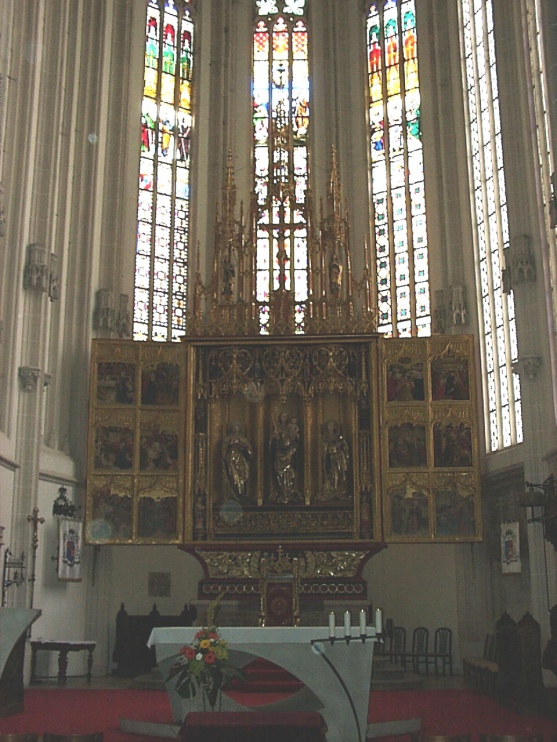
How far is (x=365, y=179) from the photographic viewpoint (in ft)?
83.5

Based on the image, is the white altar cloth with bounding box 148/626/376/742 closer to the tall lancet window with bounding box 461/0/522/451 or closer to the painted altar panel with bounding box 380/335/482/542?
the painted altar panel with bounding box 380/335/482/542

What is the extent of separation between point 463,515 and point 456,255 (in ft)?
23.2

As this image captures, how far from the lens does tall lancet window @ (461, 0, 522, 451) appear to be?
68.1ft

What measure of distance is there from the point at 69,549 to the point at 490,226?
11.8m

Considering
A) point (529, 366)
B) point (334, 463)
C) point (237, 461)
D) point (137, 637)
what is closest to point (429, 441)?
point (334, 463)

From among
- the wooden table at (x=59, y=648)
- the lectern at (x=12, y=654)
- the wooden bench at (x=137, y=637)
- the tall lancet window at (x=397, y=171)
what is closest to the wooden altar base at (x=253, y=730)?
the lectern at (x=12, y=654)

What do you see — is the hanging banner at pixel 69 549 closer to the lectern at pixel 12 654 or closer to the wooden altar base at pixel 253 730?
the lectern at pixel 12 654

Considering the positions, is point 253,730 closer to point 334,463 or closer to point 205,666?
point 205,666

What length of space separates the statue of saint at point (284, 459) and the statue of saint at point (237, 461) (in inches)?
22.0

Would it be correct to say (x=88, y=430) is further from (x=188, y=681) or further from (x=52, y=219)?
(x=188, y=681)

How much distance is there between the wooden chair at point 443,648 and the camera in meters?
20.3

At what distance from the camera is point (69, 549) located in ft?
64.0

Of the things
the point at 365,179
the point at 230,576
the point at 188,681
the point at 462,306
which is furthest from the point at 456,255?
the point at 188,681

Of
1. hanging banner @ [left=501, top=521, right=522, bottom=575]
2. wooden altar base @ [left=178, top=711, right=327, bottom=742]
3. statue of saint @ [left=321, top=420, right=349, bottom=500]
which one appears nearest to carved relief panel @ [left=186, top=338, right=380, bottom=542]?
statue of saint @ [left=321, top=420, right=349, bottom=500]
